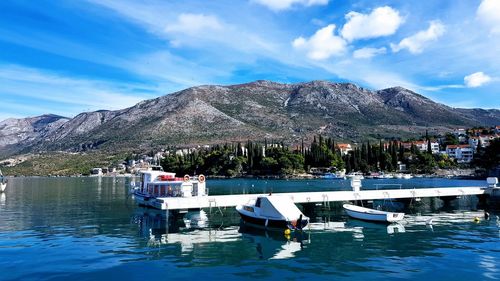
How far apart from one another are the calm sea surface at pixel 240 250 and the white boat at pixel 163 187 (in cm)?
551

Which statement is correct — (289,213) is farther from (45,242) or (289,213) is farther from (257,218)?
(45,242)

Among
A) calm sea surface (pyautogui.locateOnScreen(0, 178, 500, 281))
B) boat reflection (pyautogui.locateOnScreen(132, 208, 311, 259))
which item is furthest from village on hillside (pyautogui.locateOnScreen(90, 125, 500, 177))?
boat reflection (pyautogui.locateOnScreen(132, 208, 311, 259))

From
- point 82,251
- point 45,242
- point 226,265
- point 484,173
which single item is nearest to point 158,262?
point 226,265

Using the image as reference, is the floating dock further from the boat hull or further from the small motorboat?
the boat hull

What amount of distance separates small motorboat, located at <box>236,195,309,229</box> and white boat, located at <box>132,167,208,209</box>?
11.8 meters

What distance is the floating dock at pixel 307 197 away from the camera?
4453 centimetres

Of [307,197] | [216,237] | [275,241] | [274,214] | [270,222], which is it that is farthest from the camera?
[307,197]

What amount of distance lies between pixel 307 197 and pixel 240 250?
21.5 m

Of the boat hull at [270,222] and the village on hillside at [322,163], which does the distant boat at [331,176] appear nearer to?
the village on hillside at [322,163]

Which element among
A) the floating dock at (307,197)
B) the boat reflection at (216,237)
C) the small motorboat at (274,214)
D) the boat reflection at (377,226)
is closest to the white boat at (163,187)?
the floating dock at (307,197)

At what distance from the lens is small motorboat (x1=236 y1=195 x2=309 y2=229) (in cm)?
3594

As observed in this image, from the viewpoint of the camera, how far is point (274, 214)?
123 feet

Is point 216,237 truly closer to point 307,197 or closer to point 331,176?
point 307,197

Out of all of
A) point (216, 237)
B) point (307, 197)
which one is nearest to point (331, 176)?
point (307, 197)
